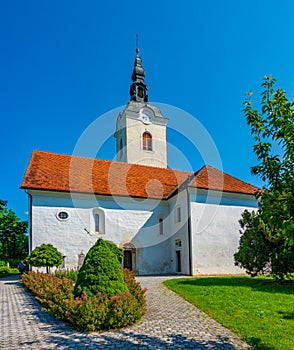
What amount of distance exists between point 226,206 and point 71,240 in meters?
12.0

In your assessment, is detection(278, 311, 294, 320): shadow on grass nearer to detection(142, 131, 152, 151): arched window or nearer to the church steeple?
detection(142, 131, 152, 151): arched window

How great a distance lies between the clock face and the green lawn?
83.0ft

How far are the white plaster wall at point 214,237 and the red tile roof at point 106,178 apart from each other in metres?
1.82

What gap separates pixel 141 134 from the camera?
35.7m

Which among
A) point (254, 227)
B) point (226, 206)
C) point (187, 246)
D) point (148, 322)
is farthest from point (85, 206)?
point (148, 322)

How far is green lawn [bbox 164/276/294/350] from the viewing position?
257 inches

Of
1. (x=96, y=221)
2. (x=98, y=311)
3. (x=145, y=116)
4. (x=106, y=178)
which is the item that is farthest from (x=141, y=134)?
(x=98, y=311)

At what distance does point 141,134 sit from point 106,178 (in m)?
11.3

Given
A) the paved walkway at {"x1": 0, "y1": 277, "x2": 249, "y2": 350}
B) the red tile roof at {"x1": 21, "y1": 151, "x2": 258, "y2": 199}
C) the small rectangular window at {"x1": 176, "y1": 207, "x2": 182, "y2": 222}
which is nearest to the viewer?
the paved walkway at {"x1": 0, "y1": 277, "x2": 249, "y2": 350}

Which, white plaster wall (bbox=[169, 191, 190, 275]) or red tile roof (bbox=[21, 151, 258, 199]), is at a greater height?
red tile roof (bbox=[21, 151, 258, 199])

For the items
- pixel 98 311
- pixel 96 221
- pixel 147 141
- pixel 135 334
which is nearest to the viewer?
pixel 135 334

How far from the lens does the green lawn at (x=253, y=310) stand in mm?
6531

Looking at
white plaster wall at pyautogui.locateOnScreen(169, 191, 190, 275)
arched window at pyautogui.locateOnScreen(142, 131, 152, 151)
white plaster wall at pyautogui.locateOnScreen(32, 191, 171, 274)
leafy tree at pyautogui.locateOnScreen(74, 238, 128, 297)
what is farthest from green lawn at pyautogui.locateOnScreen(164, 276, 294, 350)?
arched window at pyautogui.locateOnScreen(142, 131, 152, 151)

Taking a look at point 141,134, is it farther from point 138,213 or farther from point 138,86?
point 138,213
